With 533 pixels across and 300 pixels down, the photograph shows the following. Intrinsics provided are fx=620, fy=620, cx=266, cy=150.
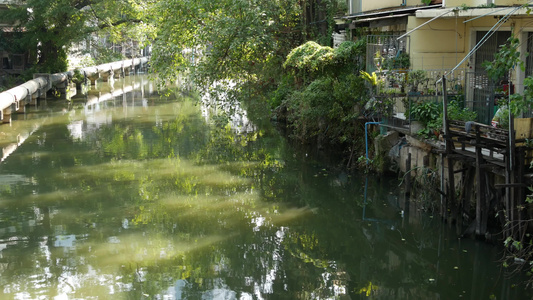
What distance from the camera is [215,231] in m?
13.7

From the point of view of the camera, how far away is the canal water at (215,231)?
1091cm

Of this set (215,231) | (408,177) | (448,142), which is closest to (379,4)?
→ (408,177)

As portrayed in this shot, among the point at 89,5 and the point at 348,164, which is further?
the point at 89,5

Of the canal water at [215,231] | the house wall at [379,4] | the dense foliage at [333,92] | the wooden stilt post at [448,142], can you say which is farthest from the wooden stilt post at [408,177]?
the house wall at [379,4]

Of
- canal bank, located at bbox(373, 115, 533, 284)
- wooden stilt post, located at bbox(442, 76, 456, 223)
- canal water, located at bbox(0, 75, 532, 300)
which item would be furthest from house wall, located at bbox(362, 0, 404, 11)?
wooden stilt post, located at bbox(442, 76, 456, 223)

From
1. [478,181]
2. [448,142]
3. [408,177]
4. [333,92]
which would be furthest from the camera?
[333,92]

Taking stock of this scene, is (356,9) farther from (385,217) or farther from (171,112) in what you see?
(171,112)

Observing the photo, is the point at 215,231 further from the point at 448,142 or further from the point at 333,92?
the point at 333,92

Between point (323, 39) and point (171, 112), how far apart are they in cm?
1014

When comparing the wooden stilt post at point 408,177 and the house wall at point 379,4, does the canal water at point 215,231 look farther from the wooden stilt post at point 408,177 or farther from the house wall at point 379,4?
the house wall at point 379,4

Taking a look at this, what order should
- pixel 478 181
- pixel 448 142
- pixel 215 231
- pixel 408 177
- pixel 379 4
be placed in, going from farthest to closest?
pixel 379 4 < pixel 408 177 < pixel 215 231 < pixel 448 142 < pixel 478 181

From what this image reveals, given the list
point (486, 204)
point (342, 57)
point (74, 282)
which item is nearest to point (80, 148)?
point (342, 57)

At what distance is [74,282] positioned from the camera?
1091 cm

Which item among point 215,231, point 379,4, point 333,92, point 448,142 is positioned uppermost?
point 379,4
